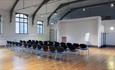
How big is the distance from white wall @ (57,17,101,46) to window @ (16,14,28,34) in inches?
174

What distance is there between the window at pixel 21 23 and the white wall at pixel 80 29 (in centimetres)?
443

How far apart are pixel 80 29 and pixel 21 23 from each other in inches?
285

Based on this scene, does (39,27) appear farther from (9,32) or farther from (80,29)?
(80,29)

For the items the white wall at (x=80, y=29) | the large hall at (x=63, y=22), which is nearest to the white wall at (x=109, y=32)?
the large hall at (x=63, y=22)

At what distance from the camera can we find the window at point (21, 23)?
1701 centimetres

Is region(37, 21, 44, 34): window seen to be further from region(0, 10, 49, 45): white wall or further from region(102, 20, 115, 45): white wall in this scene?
region(102, 20, 115, 45): white wall

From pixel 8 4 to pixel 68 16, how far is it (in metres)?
9.25

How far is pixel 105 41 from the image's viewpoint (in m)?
17.1

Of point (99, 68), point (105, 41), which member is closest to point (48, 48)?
point (99, 68)

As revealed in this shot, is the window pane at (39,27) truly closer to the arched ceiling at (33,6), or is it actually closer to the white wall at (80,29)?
the arched ceiling at (33,6)

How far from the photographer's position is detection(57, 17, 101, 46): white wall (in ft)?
51.9

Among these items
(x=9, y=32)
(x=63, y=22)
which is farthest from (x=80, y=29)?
(x=9, y=32)

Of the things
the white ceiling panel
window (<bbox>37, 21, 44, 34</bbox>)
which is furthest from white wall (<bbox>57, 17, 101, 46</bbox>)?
the white ceiling panel

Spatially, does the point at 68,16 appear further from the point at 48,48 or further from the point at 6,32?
the point at 48,48
